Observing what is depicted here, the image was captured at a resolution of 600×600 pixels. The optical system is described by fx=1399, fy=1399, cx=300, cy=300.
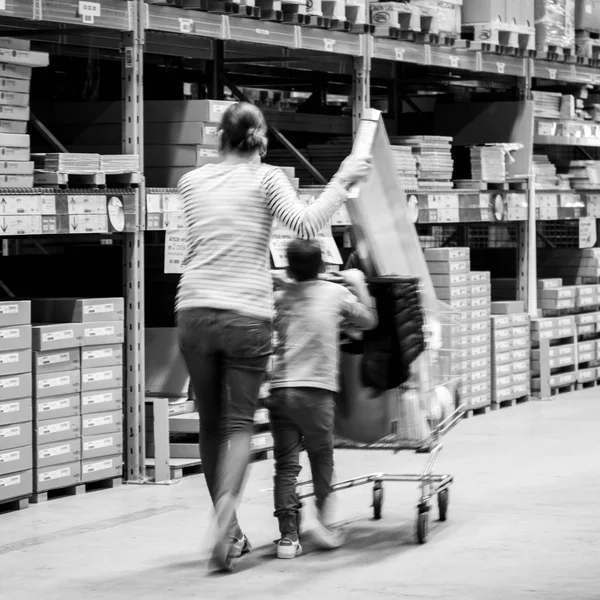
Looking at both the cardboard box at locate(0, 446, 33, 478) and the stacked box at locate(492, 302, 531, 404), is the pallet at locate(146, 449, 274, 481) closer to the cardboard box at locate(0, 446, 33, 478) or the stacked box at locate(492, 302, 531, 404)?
the cardboard box at locate(0, 446, 33, 478)

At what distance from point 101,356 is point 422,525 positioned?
2.39m

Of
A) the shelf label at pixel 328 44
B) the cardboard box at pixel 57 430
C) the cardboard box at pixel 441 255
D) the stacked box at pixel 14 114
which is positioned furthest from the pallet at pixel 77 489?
the cardboard box at pixel 441 255

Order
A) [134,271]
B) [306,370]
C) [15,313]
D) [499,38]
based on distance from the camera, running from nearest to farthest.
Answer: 1. [306,370]
2. [15,313]
3. [134,271]
4. [499,38]

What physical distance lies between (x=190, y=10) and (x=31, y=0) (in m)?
1.29

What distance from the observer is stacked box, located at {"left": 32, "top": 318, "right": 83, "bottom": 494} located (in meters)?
7.36

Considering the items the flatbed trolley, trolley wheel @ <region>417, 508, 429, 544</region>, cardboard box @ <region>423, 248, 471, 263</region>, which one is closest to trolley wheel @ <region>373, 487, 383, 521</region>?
the flatbed trolley

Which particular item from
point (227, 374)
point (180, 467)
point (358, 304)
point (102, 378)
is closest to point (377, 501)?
point (358, 304)

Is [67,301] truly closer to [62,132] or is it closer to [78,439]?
[78,439]

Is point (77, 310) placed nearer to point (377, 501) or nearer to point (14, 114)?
point (14, 114)

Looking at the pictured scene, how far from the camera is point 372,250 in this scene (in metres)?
6.28

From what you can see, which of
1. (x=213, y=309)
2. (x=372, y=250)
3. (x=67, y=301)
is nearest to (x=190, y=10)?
(x=67, y=301)

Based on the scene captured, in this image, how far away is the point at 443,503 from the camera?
6.71m

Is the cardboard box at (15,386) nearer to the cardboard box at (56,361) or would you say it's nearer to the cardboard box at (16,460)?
the cardboard box at (56,361)

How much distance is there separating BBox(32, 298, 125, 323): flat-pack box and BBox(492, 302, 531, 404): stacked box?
→ 4.29m
